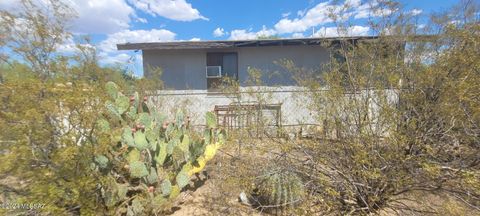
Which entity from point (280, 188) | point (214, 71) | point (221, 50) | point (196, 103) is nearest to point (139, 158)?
point (280, 188)

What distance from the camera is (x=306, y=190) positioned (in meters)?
3.70

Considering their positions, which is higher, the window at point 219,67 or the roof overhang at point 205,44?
the roof overhang at point 205,44

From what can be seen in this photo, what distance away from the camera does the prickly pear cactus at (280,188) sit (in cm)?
364

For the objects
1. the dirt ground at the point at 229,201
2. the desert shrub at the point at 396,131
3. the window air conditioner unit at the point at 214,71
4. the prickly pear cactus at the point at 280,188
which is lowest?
the dirt ground at the point at 229,201

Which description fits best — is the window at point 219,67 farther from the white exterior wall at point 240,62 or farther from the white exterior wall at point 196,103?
the white exterior wall at point 196,103

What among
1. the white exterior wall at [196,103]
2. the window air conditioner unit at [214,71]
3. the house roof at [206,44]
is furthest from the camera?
the window air conditioner unit at [214,71]

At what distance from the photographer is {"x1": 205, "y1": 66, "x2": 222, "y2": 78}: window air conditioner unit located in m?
10.1

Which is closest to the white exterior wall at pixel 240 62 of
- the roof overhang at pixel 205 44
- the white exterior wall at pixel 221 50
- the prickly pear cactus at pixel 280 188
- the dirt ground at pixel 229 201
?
the white exterior wall at pixel 221 50

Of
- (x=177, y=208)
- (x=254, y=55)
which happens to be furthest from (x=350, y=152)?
(x=254, y=55)

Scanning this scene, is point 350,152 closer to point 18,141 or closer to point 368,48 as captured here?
point 368,48

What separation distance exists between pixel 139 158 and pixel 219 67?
6.80 meters

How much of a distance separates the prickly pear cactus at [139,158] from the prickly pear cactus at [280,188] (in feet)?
3.73

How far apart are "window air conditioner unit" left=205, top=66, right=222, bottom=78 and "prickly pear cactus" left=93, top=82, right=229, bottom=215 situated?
5.61 metres

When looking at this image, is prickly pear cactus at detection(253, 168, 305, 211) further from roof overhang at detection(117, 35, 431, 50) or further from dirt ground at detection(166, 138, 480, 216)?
roof overhang at detection(117, 35, 431, 50)
